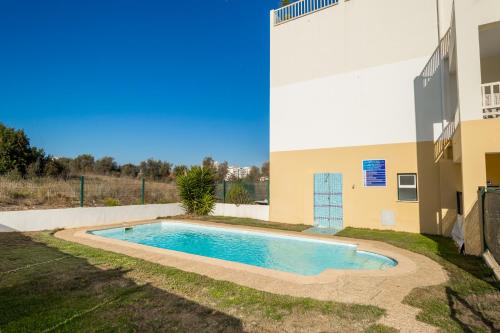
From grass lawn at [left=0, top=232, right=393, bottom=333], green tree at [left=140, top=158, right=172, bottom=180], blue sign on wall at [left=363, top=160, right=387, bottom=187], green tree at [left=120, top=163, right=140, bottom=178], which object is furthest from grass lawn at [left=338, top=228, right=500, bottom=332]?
green tree at [left=120, top=163, right=140, bottom=178]

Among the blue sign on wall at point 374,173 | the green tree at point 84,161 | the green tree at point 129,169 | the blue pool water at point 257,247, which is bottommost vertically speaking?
the blue pool water at point 257,247

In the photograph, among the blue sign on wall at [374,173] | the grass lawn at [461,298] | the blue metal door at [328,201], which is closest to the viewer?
the grass lawn at [461,298]

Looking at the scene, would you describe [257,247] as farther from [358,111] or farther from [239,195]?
[358,111]

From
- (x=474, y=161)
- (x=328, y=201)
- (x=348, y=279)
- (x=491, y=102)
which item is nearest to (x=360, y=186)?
(x=328, y=201)

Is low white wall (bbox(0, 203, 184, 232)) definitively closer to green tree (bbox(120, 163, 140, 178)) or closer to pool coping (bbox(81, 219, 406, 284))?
pool coping (bbox(81, 219, 406, 284))

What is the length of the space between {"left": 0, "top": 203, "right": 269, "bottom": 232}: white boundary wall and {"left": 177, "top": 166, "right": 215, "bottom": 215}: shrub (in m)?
0.61

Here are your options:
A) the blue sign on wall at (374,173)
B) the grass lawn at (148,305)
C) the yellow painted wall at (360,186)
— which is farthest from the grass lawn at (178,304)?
the blue sign on wall at (374,173)

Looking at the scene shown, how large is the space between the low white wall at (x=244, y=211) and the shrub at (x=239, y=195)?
1.19 ft

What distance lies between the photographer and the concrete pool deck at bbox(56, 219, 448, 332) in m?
4.27

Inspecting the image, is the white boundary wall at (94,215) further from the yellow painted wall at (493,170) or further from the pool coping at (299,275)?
the yellow painted wall at (493,170)

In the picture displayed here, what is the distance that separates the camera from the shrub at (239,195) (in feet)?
55.7

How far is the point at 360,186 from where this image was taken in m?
12.3

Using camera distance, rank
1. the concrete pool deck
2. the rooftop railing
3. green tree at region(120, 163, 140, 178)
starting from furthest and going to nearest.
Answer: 1. green tree at region(120, 163, 140, 178)
2. the rooftop railing
3. the concrete pool deck

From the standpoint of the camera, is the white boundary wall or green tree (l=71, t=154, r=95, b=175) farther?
green tree (l=71, t=154, r=95, b=175)
